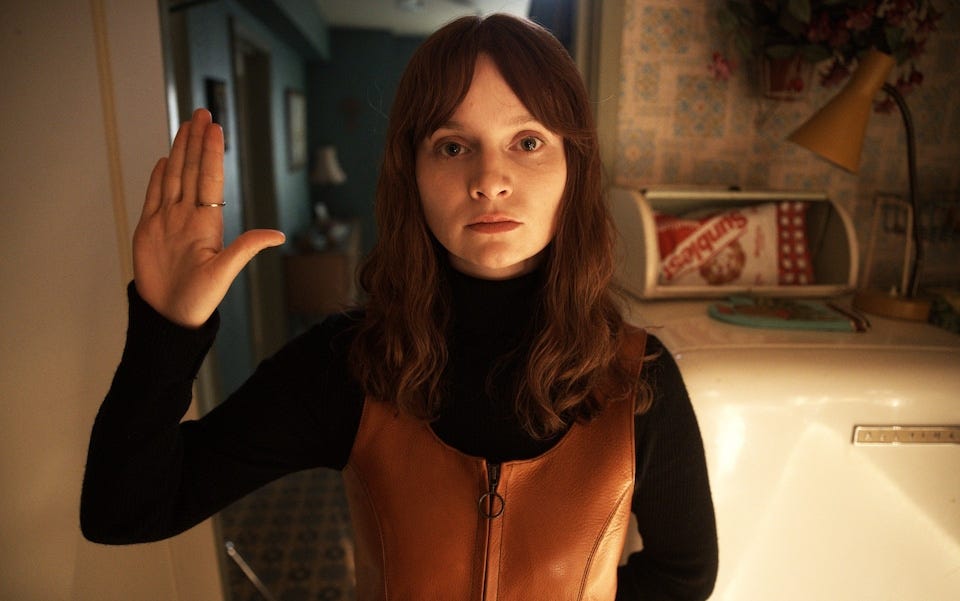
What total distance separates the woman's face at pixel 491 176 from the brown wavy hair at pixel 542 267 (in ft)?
0.06

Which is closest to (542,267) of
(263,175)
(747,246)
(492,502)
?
(492,502)

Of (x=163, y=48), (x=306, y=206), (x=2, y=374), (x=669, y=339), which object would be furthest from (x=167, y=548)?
(x=306, y=206)

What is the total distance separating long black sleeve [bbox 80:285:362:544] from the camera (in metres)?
0.55

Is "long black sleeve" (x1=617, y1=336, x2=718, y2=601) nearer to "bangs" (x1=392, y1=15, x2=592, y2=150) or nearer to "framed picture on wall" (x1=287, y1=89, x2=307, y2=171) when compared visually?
"bangs" (x1=392, y1=15, x2=592, y2=150)

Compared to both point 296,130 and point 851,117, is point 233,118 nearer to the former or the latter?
point 296,130

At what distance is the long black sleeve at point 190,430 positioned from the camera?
552 mm

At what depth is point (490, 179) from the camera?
635 millimetres

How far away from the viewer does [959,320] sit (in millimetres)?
1007

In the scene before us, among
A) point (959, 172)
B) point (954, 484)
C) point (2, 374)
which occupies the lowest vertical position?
point (954, 484)

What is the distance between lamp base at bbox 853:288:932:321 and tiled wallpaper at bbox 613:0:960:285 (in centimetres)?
36

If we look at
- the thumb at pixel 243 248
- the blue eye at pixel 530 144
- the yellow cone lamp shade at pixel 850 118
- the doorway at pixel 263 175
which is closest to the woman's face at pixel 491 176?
the blue eye at pixel 530 144

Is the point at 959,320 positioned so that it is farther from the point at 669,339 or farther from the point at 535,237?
the point at 535,237

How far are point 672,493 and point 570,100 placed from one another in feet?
1.67

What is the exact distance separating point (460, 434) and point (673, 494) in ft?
0.93
